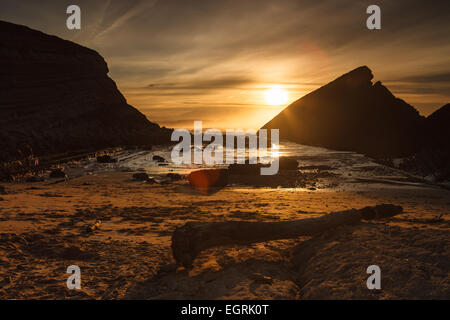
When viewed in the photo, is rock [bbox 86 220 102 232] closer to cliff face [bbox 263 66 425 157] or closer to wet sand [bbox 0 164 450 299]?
wet sand [bbox 0 164 450 299]

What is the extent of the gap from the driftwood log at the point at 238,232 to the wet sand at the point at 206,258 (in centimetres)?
21

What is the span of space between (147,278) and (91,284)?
0.77m

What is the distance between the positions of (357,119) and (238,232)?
8116 cm

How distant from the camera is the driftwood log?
5.18 metres

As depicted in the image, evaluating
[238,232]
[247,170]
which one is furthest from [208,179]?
[238,232]

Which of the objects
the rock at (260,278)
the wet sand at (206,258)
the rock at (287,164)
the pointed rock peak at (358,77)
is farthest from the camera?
the pointed rock peak at (358,77)

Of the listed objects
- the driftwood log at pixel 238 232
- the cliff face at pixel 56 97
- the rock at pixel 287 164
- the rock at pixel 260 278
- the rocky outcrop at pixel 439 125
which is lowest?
the rock at pixel 260 278

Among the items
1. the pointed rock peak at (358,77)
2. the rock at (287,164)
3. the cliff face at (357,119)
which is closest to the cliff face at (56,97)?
the rock at (287,164)

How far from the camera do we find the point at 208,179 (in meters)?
15.1

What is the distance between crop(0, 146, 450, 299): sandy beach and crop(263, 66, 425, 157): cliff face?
36535 mm

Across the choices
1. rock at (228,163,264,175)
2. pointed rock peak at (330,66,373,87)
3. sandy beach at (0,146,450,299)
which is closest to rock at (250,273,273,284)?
sandy beach at (0,146,450,299)

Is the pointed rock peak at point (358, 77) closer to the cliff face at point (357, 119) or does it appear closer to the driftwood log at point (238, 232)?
the cliff face at point (357, 119)

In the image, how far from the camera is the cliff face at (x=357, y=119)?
48719 mm

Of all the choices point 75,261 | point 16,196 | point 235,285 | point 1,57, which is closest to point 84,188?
point 16,196
